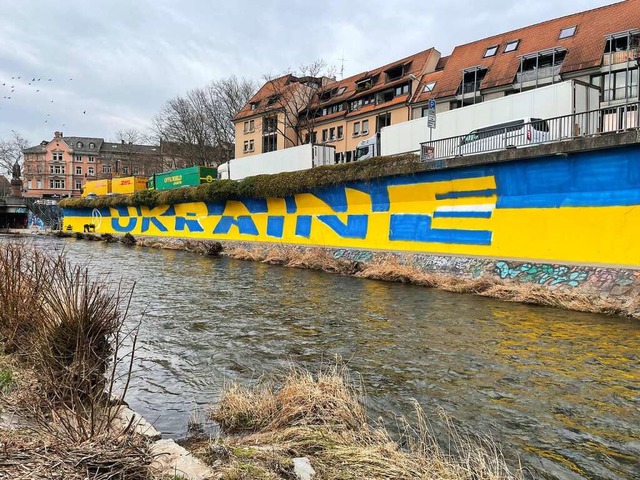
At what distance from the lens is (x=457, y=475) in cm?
344

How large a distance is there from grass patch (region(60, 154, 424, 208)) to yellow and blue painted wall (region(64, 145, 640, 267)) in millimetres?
431

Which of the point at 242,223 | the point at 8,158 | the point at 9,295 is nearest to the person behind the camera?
the point at 9,295

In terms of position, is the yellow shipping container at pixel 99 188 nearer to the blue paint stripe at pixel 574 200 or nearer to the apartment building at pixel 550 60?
the apartment building at pixel 550 60

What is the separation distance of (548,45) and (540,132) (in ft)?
92.2

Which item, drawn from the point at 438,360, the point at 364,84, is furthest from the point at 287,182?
the point at 364,84

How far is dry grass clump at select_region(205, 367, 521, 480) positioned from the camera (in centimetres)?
346

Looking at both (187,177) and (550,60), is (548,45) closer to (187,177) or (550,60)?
(550,60)

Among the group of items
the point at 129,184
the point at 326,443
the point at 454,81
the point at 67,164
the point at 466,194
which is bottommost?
the point at 326,443

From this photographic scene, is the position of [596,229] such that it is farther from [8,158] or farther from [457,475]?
[8,158]

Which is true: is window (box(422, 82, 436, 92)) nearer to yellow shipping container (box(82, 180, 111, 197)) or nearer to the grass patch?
the grass patch

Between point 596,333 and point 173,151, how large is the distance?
208 ft

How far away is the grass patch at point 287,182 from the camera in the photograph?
67.3 ft

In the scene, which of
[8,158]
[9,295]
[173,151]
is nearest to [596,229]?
[9,295]

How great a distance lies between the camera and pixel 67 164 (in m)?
108
